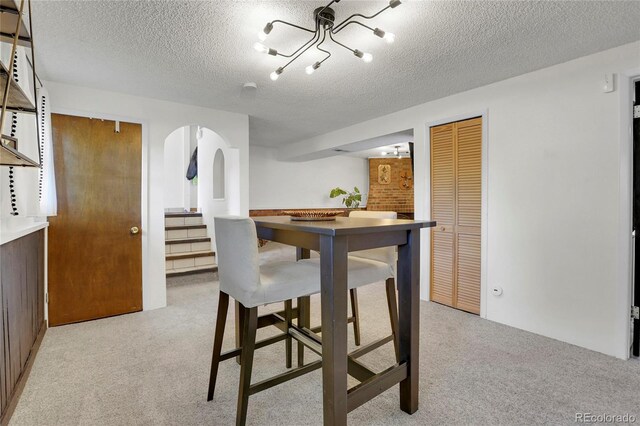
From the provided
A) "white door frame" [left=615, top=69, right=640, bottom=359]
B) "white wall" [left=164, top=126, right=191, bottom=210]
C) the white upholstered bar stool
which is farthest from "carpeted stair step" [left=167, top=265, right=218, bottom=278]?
"white door frame" [left=615, top=69, right=640, bottom=359]

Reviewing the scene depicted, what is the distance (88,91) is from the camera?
3137 millimetres

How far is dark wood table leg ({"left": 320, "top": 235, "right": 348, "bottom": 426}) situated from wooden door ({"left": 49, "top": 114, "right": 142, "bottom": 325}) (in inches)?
112

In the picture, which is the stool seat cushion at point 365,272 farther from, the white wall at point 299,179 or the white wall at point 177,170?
the white wall at point 177,170

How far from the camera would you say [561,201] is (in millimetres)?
2637

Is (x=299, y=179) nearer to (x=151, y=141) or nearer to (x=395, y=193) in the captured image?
(x=395, y=193)

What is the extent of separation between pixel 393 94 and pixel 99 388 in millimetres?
3532

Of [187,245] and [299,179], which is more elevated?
[299,179]

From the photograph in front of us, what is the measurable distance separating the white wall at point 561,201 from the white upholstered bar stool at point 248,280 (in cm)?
224

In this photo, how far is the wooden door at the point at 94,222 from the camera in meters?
3.04

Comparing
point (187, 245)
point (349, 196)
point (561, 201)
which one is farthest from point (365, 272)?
point (349, 196)

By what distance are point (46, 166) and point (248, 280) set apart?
2598mm

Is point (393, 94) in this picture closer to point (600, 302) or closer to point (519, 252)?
point (519, 252)

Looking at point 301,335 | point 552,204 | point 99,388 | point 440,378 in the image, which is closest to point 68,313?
point 99,388

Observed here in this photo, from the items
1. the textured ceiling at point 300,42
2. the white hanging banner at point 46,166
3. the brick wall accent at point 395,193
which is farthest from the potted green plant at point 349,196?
the white hanging banner at point 46,166
